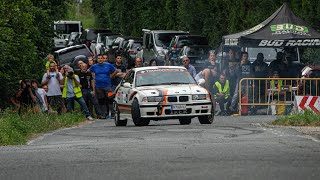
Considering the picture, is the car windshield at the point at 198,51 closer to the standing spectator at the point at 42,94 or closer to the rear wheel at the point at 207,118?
the standing spectator at the point at 42,94

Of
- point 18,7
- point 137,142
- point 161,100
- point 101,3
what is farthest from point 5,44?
point 101,3

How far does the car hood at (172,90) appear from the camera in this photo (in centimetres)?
2370

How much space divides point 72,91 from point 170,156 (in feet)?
51.2

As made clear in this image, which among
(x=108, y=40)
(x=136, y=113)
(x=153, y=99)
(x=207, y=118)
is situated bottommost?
(x=207, y=118)

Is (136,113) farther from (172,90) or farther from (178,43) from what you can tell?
(178,43)

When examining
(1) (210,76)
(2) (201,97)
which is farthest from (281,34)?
(2) (201,97)

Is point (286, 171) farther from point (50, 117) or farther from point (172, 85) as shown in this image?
point (50, 117)

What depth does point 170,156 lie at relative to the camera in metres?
14.1

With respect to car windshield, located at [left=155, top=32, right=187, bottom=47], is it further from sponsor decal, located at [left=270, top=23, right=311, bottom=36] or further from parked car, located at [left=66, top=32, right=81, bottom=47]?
parked car, located at [left=66, top=32, right=81, bottom=47]

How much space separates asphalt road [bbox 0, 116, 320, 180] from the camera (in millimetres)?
11914

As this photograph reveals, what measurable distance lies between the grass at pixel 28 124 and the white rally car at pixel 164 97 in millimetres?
1818

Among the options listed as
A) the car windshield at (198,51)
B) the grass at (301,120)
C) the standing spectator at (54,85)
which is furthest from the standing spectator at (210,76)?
the car windshield at (198,51)

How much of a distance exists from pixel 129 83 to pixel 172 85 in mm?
1362

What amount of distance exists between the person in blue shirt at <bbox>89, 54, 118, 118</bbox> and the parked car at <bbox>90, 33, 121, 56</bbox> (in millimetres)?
22596
